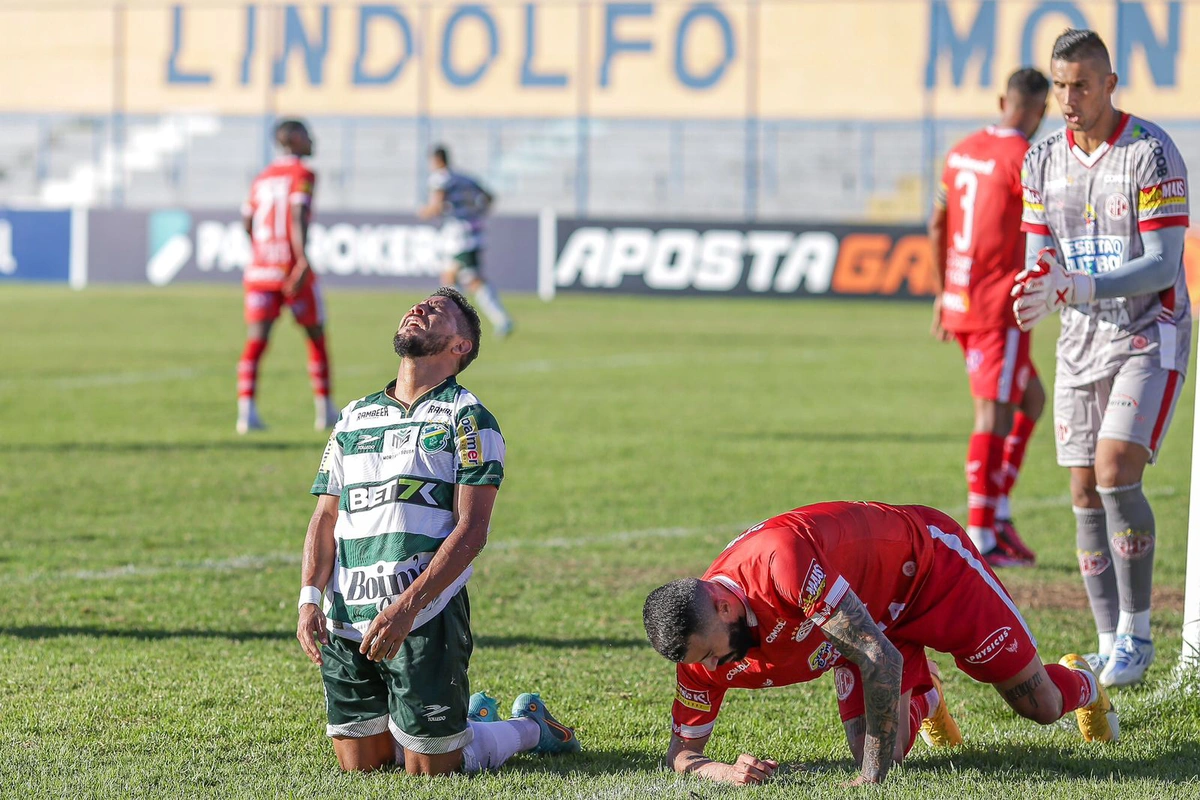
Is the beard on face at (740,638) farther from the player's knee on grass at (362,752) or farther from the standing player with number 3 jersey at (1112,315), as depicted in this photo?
the standing player with number 3 jersey at (1112,315)

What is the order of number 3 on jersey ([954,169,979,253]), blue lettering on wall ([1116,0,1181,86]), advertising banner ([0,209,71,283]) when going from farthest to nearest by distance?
1. blue lettering on wall ([1116,0,1181,86])
2. advertising banner ([0,209,71,283])
3. number 3 on jersey ([954,169,979,253])

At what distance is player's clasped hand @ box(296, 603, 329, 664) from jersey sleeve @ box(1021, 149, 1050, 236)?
9.24ft

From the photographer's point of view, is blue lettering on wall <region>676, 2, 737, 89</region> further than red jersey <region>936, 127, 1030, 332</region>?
Yes

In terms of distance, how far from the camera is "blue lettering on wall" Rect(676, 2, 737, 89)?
4022cm

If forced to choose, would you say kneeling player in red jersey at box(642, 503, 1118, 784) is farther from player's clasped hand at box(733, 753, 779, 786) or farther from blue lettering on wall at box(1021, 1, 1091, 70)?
blue lettering on wall at box(1021, 1, 1091, 70)

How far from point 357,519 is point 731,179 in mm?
31897

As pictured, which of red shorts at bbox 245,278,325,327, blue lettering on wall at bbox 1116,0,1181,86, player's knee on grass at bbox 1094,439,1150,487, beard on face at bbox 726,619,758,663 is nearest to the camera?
beard on face at bbox 726,619,758,663

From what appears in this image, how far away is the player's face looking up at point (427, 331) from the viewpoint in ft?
14.0

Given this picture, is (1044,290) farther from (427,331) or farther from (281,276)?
(281,276)

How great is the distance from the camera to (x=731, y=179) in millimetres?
35531

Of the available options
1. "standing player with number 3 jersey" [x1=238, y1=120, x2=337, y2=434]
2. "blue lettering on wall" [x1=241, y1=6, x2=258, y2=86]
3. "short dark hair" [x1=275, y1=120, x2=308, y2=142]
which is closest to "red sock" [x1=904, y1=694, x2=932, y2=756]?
"standing player with number 3 jersey" [x1=238, y1=120, x2=337, y2=434]

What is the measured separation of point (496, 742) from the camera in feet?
14.5

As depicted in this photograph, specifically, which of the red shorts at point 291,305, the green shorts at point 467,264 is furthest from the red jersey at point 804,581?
the green shorts at point 467,264

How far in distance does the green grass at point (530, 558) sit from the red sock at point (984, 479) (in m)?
0.39
